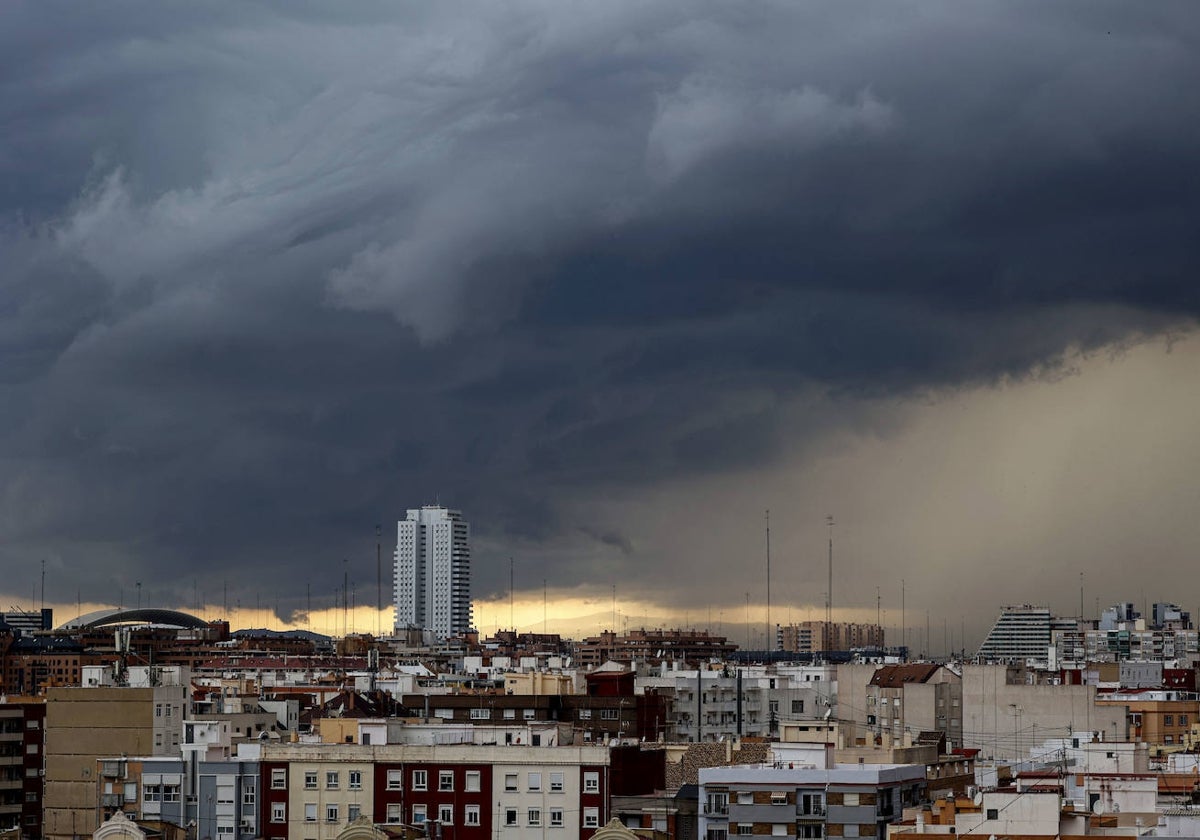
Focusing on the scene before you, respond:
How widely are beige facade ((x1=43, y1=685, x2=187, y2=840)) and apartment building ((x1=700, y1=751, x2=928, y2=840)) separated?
36.3 metres

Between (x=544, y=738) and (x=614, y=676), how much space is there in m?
67.5

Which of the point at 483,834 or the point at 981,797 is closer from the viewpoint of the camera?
the point at 981,797

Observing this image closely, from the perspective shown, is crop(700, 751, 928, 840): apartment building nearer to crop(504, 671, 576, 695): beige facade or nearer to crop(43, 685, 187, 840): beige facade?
crop(43, 685, 187, 840): beige facade

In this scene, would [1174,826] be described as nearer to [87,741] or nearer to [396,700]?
[87,741]

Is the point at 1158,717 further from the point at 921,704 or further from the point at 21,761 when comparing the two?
the point at 21,761

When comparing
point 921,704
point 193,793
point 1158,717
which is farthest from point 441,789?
point 1158,717

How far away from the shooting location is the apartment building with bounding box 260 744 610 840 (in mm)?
95938

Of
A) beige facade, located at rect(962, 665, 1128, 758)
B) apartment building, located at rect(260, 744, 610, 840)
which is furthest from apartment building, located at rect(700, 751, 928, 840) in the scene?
beige facade, located at rect(962, 665, 1128, 758)

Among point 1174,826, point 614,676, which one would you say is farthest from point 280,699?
point 1174,826

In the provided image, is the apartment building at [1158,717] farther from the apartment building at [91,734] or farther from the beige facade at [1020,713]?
the apartment building at [91,734]

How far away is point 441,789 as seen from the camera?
97125mm

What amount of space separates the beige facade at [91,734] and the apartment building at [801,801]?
119 ft

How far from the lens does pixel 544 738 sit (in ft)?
332

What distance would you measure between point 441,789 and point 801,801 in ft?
54.8
